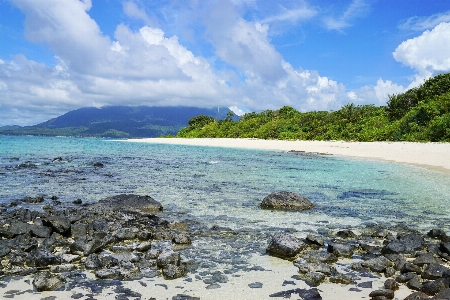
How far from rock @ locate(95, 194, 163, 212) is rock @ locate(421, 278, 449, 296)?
8163mm

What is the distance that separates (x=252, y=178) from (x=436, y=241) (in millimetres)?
12035

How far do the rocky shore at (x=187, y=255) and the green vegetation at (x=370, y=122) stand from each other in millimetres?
39860

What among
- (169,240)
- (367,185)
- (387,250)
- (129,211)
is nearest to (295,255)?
(387,250)

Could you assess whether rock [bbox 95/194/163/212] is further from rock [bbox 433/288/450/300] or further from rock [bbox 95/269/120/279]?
rock [bbox 433/288/450/300]

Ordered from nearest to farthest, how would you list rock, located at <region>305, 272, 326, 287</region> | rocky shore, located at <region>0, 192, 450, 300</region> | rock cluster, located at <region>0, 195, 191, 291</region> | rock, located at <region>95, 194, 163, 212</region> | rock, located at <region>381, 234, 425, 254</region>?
rocky shore, located at <region>0, 192, 450, 300</region> → rock, located at <region>305, 272, 326, 287</region> → rock cluster, located at <region>0, 195, 191, 291</region> → rock, located at <region>381, 234, 425, 254</region> → rock, located at <region>95, 194, 163, 212</region>

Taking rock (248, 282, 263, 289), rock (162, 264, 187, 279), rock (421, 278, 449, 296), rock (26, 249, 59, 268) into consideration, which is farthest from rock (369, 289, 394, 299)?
rock (26, 249, 59, 268)

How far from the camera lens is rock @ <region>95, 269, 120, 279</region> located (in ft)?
19.6

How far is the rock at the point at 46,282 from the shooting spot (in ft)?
17.8

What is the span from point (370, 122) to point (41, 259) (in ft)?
211

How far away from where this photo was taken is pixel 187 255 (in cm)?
728

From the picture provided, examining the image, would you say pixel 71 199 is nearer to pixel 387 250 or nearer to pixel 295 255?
pixel 295 255

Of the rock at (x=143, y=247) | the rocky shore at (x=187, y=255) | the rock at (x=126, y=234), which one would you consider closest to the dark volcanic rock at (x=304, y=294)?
the rocky shore at (x=187, y=255)

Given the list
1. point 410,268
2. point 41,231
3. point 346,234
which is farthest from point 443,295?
point 41,231

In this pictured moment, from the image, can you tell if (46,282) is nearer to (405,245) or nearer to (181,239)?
(181,239)
